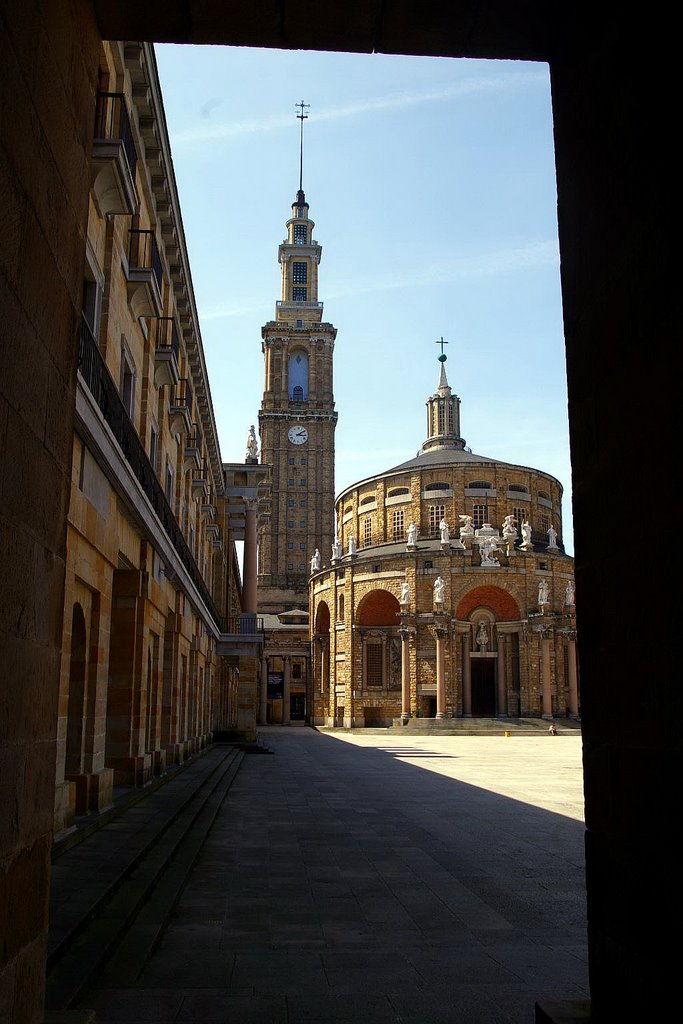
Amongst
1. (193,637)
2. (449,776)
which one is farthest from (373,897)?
(193,637)

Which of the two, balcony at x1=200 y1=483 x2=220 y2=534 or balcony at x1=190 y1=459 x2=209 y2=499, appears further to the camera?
balcony at x1=200 y1=483 x2=220 y2=534

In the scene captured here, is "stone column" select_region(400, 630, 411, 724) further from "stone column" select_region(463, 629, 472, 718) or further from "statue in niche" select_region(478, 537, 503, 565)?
"statue in niche" select_region(478, 537, 503, 565)

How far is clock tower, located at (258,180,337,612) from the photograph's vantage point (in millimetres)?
100375

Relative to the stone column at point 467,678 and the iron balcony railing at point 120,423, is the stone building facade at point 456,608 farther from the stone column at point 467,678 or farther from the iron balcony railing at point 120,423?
the iron balcony railing at point 120,423

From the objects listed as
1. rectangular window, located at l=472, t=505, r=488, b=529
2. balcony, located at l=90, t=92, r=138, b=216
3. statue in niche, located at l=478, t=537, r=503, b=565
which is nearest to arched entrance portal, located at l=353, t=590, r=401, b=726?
statue in niche, located at l=478, t=537, r=503, b=565

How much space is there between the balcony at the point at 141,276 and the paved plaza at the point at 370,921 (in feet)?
29.4

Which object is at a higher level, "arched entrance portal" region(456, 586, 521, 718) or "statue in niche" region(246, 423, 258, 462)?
"statue in niche" region(246, 423, 258, 462)

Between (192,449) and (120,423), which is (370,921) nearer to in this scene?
(120,423)

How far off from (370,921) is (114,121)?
10892 millimetres

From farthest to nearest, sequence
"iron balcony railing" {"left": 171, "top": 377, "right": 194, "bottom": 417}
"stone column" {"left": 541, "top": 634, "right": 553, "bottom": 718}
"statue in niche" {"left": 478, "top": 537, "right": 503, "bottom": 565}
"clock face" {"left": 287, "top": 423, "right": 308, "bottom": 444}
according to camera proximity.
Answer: "clock face" {"left": 287, "top": 423, "right": 308, "bottom": 444} < "statue in niche" {"left": 478, "top": 537, "right": 503, "bottom": 565} < "stone column" {"left": 541, "top": 634, "right": 553, "bottom": 718} < "iron balcony railing" {"left": 171, "top": 377, "right": 194, "bottom": 417}

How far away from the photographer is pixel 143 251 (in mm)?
17125

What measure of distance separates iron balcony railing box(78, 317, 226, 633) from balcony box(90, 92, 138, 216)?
1.72 metres

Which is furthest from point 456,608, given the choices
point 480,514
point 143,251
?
point 143,251

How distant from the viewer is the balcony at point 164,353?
62.4ft
